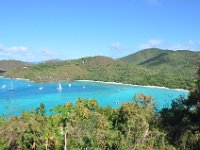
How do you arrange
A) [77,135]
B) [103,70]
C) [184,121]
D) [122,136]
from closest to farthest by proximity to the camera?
[184,121] → [77,135] → [122,136] → [103,70]

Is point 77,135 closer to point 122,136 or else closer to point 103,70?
point 122,136

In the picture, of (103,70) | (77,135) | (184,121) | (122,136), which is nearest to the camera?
(184,121)

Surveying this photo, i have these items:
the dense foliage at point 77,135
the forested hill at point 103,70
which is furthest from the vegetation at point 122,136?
the forested hill at point 103,70

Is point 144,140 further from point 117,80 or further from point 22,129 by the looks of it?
point 117,80

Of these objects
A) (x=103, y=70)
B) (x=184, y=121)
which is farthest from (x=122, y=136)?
(x=103, y=70)

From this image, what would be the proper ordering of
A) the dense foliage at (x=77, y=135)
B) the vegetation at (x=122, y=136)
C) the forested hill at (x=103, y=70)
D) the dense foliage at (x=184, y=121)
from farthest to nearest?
the forested hill at (x=103, y=70)
the dense foliage at (x=77, y=135)
the vegetation at (x=122, y=136)
the dense foliage at (x=184, y=121)

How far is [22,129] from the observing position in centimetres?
2409

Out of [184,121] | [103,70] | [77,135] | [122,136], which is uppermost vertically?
[103,70]

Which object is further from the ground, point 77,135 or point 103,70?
point 103,70

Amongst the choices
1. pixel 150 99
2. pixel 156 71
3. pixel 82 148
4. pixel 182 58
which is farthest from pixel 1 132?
pixel 182 58

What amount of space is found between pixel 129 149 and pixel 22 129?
27.5ft

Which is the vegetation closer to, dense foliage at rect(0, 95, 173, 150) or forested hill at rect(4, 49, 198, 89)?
dense foliage at rect(0, 95, 173, 150)

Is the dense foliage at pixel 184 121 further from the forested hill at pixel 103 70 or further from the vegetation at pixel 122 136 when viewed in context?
the forested hill at pixel 103 70

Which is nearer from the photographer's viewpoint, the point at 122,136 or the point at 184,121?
the point at 184,121
